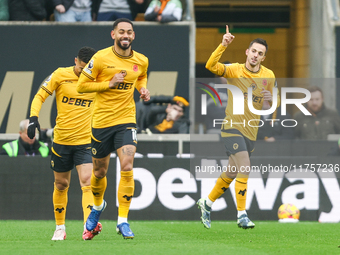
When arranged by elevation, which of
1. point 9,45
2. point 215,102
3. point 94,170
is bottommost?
point 94,170

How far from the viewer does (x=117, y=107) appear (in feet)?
23.3

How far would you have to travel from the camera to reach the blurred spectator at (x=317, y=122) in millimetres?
11852

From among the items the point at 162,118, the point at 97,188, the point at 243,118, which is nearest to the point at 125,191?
the point at 97,188

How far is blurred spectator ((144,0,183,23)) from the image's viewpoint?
1330 centimetres

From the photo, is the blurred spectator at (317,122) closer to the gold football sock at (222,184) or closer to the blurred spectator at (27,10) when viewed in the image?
the gold football sock at (222,184)

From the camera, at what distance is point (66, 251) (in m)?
5.92

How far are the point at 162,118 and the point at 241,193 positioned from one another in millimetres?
4208

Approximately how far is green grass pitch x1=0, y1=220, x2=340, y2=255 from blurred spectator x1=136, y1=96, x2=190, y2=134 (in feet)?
8.11

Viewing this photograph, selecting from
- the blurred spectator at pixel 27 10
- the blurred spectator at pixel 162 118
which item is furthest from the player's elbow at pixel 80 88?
the blurred spectator at pixel 27 10

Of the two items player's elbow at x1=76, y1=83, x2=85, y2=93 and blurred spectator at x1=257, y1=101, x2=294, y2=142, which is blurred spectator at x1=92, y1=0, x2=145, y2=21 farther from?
player's elbow at x1=76, y1=83, x2=85, y2=93

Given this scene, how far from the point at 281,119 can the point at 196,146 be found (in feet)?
5.89

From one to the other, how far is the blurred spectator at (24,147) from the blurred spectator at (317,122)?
15.5ft

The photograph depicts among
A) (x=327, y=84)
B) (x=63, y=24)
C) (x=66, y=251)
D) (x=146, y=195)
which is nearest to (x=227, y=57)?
(x=327, y=84)

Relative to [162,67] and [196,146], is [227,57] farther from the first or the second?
[196,146]
